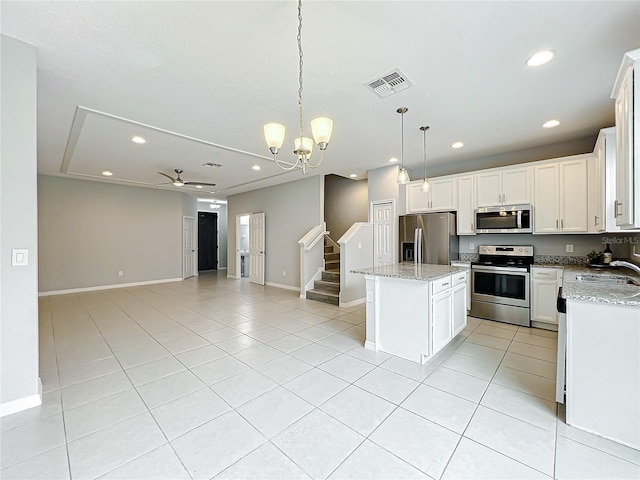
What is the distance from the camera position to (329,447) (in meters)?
1.70

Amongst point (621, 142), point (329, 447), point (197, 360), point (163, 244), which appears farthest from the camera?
point (163, 244)

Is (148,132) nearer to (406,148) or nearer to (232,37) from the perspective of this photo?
(232,37)

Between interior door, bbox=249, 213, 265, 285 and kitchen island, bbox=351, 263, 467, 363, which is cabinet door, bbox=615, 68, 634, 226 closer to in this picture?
kitchen island, bbox=351, 263, 467, 363

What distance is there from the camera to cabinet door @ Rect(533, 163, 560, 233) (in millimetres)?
3936

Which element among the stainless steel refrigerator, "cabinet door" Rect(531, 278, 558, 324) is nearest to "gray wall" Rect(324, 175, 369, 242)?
the stainless steel refrigerator

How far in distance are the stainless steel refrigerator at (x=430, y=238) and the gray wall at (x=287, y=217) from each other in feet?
7.11

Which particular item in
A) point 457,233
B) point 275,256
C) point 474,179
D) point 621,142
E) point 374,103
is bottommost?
point 275,256

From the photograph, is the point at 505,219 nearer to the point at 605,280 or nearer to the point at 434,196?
the point at 434,196

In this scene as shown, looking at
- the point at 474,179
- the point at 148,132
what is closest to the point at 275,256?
the point at 148,132

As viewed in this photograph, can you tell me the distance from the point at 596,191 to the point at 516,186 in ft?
2.96

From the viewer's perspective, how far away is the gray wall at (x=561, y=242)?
3.71m

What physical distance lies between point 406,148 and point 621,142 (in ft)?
9.06

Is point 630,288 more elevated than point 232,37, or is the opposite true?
point 232,37

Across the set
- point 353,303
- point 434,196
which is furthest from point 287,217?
point 434,196
